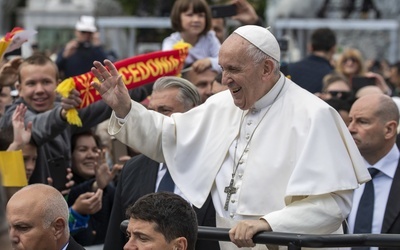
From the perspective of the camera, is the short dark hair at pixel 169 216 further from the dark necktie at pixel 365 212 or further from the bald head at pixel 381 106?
the bald head at pixel 381 106

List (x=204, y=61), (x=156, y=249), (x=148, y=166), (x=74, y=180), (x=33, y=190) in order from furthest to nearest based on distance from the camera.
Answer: (x=204, y=61), (x=74, y=180), (x=148, y=166), (x=33, y=190), (x=156, y=249)

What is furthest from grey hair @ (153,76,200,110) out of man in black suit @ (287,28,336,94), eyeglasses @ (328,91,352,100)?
man in black suit @ (287,28,336,94)

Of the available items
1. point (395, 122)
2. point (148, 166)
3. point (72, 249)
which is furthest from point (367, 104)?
point (72, 249)

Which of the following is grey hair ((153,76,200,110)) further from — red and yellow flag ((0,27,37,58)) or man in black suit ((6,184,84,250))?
man in black suit ((6,184,84,250))

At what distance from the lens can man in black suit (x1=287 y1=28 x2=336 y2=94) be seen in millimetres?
10963

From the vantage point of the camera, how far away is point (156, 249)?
189 inches

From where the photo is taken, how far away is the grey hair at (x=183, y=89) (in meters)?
6.77

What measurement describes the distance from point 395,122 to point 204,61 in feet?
6.64

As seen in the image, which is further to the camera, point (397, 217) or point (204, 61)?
point (204, 61)

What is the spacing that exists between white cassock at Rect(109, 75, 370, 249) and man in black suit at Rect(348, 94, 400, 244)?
133 cm

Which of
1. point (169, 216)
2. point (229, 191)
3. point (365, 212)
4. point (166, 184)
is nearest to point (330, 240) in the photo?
point (169, 216)

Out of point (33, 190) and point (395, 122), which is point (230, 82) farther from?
point (395, 122)

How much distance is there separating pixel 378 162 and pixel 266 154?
5.62 ft

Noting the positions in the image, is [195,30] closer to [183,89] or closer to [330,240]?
[183,89]
